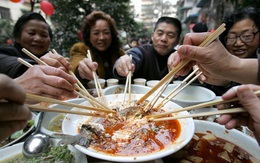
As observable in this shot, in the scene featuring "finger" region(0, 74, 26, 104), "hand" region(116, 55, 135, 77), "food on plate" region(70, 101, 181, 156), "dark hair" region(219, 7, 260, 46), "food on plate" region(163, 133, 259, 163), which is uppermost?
"dark hair" region(219, 7, 260, 46)

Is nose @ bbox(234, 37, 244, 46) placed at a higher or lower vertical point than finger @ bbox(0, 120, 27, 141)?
higher

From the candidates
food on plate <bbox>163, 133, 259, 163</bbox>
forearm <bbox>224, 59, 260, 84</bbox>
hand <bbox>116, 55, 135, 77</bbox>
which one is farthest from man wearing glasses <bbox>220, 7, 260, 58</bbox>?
food on plate <bbox>163, 133, 259, 163</bbox>

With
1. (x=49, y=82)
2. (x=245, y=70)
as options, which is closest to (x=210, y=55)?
(x=245, y=70)

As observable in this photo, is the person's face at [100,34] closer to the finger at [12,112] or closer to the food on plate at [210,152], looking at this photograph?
the food on plate at [210,152]

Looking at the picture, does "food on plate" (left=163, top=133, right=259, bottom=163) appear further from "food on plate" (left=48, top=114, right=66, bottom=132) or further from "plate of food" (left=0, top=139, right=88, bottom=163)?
"food on plate" (left=48, top=114, right=66, bottom=132)

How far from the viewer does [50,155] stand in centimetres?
108

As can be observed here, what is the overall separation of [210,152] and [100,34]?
10.6 ft

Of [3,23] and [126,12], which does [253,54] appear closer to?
[126,12]

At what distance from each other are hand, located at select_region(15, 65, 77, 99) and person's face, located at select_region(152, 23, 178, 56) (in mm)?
2325

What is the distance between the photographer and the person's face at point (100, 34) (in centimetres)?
368

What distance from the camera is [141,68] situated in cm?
352

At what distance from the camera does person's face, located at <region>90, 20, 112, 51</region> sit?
3680 mm

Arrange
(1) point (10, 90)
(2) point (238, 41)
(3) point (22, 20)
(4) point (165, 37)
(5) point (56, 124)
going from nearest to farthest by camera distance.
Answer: (1) point (10, 90), (5) point (56, 124), (2) point (238, 41), (3) point (22, 20), (4) point (165, 37)

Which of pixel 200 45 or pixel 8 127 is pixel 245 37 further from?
pixel 8 127
